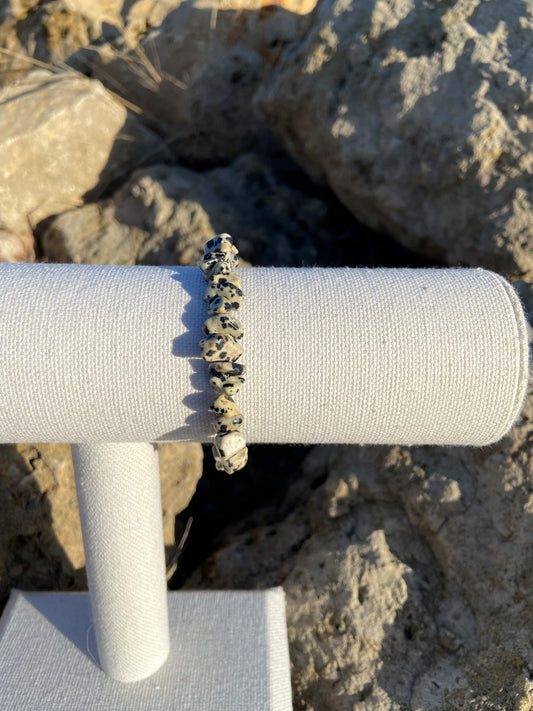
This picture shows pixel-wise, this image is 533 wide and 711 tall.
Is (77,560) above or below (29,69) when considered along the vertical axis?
below

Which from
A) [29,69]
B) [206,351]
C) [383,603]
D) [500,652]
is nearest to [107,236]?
[29,69]

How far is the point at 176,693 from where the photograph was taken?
3.06 ft

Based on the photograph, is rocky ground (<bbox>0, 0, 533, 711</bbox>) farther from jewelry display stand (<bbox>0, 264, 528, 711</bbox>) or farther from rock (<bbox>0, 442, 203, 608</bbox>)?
jewelry display stand (<bbox>0, 264, 528, 711</bbox>)

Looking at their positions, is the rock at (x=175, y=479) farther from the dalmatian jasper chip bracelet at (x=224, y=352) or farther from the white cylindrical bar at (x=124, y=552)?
the dalmatian jasper chip bracelet at (x=224, y=352)

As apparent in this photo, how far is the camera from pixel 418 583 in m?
1.07

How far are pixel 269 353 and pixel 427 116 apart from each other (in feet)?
2.68

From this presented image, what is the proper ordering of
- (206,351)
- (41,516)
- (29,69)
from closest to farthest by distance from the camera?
1. (206,351)
2. (41,516)
3. (29,69)

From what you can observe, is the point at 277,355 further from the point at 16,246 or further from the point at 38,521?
the point at 16,246

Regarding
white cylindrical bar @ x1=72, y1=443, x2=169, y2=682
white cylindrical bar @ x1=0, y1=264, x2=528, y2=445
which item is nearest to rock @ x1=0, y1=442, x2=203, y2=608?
white cylindrical bar @ x1=72, y1=443, x2=169, y2=682

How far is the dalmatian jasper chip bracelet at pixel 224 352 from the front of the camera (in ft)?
1.99

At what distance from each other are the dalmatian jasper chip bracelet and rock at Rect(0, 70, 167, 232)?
940 millimetres

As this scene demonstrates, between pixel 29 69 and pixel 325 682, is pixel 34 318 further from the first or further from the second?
pixel 29 69

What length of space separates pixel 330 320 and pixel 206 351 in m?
0.15

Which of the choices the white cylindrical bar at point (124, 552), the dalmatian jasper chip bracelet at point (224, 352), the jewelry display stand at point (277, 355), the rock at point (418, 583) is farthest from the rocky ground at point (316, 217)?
the dalmatian jasper chip bracelet at point (224, 352)
